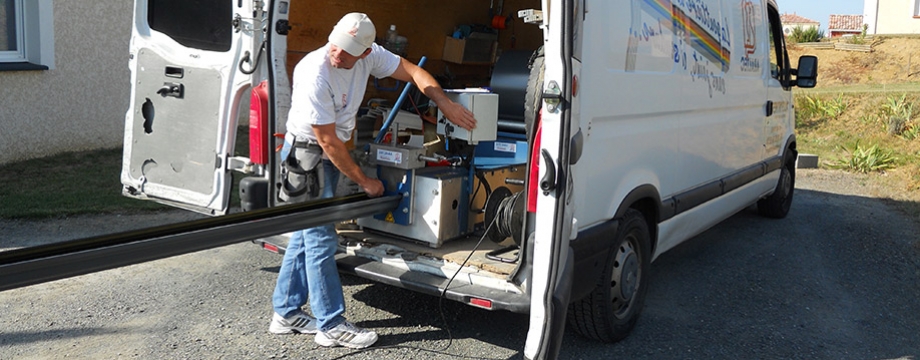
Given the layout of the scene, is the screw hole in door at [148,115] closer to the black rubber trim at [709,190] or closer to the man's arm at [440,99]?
the man's arm at [440,99]

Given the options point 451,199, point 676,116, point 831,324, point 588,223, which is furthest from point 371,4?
point 831,324

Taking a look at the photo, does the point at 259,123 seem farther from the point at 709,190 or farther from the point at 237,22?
the point at 709,190

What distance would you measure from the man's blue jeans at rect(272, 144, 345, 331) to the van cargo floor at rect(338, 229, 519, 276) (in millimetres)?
425

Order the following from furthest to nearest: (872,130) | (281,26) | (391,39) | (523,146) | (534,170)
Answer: (872,130) → (391,39) → (523,146) → (281,26) → (534,170)

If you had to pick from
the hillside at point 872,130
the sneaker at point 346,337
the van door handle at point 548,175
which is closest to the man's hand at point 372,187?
the sneaker at point 346,337

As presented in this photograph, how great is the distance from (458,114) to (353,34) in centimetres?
79

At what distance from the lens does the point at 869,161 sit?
11.7 meters

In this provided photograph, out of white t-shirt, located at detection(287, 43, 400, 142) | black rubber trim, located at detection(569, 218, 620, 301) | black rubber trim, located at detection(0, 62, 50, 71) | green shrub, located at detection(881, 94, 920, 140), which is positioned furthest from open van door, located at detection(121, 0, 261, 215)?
green shrub, located at detection(881, 94, 920, 140)

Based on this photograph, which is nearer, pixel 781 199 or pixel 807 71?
pixel 807 71

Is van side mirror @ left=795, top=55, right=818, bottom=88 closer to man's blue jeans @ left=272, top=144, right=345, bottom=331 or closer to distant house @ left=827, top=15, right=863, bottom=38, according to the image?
man's blue jeans @ left=272, top=144, right=345, bottom=331

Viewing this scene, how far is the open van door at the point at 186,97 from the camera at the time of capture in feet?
15.2

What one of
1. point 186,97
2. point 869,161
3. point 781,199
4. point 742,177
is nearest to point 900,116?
point 869,161

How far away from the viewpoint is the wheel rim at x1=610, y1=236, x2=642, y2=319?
176 inches

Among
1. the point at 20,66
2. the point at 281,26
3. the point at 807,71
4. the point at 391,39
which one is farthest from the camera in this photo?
the point at 20,66
